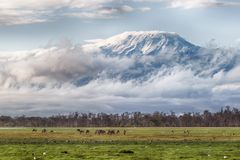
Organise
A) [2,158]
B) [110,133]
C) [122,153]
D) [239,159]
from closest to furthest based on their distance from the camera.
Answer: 1. [239,159]
2. [2,158]
3. [122,153]
4. [110,133]

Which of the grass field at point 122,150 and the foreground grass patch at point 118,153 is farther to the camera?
the grass field at point 122,150

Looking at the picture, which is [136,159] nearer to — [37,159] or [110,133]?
[37,159]

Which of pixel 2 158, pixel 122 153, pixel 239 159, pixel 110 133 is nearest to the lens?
pixel 239 159

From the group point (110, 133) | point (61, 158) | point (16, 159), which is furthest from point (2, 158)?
point (110, 133)

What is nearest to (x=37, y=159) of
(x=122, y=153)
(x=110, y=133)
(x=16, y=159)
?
(x=16, y=159)

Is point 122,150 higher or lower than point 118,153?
higher

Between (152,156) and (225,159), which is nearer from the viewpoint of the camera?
(225,159)

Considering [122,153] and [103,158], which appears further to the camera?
[122,153]

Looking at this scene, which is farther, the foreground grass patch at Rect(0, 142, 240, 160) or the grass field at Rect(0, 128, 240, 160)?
the grass field at Rect(0, 128, 240, 160)

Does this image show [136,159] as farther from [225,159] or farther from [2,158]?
[2,158]

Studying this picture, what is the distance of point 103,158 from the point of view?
56.7 meters

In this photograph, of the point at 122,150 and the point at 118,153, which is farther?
the point at 122,150

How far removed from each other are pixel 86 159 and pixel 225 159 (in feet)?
44.0

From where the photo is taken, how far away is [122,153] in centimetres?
6303
